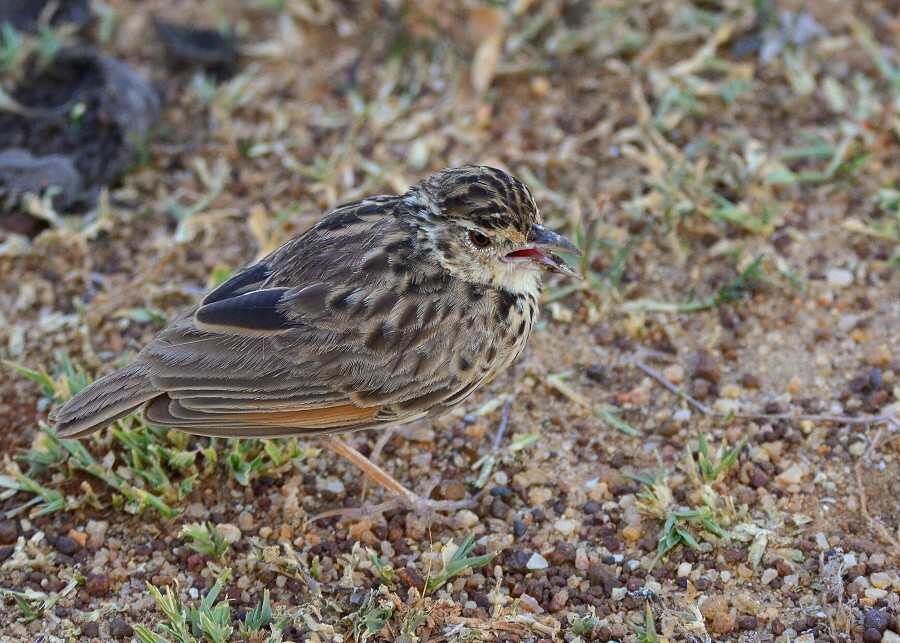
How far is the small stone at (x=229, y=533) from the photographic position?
4.77 metres

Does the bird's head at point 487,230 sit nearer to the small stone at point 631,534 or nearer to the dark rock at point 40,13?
the small stone at point 631,534

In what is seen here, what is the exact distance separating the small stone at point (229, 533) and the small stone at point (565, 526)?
4.64ft

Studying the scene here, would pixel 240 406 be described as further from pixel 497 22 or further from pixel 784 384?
pixel 497 22

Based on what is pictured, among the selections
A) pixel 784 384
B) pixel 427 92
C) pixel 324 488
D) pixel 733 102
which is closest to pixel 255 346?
pixel 324 488

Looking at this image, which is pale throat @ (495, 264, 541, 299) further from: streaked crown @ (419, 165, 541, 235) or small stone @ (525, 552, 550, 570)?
small stone @ (525, 552, 550, 570)

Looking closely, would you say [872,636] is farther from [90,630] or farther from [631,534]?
[90,630]

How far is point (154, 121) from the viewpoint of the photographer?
276 inches

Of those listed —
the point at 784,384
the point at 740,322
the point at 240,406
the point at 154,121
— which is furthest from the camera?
the point at 154,121

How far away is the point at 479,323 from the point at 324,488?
1.13 m

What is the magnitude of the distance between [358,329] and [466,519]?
104 centimetres

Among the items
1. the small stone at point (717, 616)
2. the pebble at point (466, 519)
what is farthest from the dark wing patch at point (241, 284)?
the small stone at point (717, 616)

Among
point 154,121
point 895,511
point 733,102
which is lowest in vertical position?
point 895,511

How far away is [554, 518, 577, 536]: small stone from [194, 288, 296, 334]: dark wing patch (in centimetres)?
147

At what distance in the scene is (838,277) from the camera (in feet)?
19.5
